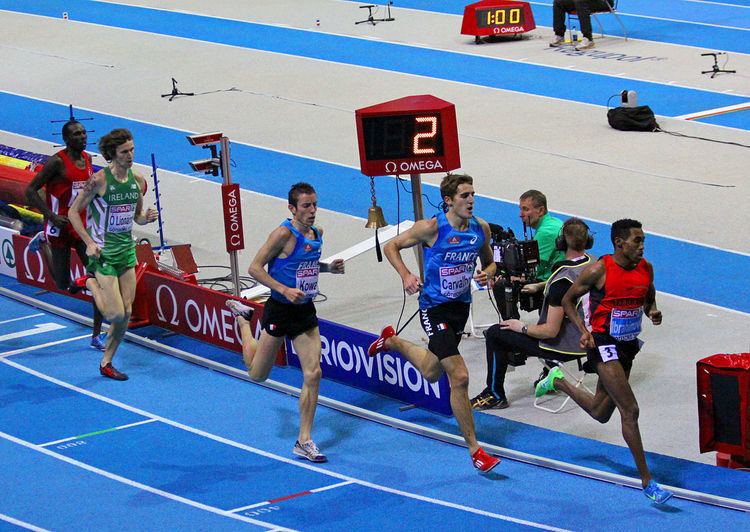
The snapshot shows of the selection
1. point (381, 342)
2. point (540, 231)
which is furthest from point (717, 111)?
point (381, 342)

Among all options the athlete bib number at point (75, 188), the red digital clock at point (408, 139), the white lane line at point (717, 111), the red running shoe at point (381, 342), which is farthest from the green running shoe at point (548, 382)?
the white lane line at point (717, 111)

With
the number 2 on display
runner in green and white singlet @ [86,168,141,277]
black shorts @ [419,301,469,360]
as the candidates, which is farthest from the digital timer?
black shorts @ [419,301,469,360]

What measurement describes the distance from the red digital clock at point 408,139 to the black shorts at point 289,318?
5.67ft

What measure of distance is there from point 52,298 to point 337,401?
4138 mm

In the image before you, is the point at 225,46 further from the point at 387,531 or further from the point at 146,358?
the point at 387,531

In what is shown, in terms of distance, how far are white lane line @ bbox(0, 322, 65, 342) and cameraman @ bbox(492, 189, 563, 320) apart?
4.41 meters

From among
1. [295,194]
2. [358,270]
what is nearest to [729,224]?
[358,270]

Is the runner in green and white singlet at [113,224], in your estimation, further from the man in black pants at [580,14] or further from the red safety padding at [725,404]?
the man in black pants at [580,14]

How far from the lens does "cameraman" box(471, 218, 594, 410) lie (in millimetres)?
9141

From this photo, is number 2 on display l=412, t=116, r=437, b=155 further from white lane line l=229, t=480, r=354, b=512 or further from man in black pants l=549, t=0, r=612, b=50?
man in black pants l=549, t=0, r=612, b=50

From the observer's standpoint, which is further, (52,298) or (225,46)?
(225,46)

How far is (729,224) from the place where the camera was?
551 inches

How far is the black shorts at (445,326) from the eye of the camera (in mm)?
8695

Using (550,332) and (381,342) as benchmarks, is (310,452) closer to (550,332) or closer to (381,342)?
(381,342)
